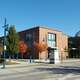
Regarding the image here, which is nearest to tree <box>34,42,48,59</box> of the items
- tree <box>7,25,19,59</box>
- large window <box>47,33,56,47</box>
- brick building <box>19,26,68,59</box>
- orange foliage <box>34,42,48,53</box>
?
orange foliage <box>34,42,48,53</box>

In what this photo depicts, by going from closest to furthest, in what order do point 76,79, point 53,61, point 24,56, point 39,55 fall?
point 76,79, point 53,61, point 39,55, point 24,56

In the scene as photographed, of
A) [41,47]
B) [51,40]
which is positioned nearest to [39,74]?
[41,47]

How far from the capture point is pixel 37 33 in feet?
279

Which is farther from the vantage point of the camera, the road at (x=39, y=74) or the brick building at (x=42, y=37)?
the brick building at (x=42, y=37)

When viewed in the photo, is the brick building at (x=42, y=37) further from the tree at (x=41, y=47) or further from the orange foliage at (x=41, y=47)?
the orange foliage at (x=41, y=47)

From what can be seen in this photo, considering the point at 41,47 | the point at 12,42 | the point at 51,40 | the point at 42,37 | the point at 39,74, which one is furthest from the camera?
the point at 51,40

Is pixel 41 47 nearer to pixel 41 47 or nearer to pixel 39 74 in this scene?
pixel 41 47

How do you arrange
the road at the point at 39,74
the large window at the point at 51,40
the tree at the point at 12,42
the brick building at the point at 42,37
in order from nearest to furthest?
the road at the point at 39,74, the tree at the point at 12,42, the brick building at the point at 42,37, the large window at the point at 51,40

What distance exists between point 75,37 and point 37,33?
96.9ft

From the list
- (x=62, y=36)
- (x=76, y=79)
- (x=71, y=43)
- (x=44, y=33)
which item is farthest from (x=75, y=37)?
(x=76, y=79)

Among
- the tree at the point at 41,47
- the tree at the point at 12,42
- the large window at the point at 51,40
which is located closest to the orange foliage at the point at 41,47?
the tree at the point at 41,47

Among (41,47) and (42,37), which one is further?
(42,37)

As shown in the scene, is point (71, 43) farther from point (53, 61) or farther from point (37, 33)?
point (53, 61)

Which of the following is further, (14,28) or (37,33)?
(37,33)
